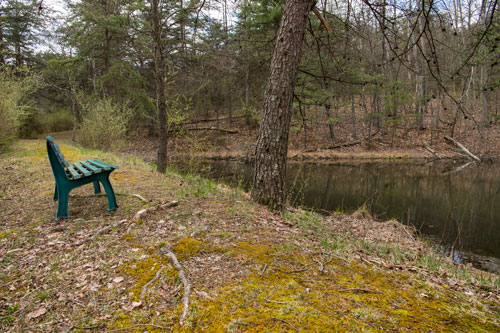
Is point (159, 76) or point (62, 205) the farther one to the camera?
point (159, 76)

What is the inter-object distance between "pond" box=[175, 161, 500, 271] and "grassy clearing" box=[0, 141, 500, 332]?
1.73m

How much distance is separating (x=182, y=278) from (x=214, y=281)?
9.8 inches

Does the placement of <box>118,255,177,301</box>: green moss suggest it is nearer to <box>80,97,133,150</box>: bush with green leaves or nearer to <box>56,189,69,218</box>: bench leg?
<box>56,189,69,218</box>: bench leg

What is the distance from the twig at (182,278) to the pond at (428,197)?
10.6 feet

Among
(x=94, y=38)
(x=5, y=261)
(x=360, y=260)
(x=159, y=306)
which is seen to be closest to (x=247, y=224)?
(x=360, y=260)

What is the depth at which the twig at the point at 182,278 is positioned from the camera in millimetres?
1847

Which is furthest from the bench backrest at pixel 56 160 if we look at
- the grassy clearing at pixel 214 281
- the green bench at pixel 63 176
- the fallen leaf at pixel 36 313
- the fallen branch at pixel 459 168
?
the fallen branch at pixel 459 168

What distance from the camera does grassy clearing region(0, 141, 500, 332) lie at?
1.80 m

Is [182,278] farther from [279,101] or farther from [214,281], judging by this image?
[279,101]

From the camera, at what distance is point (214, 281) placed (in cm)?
222

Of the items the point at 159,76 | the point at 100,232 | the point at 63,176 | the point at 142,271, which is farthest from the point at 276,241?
the point at 159,76

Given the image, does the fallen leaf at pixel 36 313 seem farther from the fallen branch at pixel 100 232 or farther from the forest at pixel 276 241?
the fallen branch at pixel 100 232

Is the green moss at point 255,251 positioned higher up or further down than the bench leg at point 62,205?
further down

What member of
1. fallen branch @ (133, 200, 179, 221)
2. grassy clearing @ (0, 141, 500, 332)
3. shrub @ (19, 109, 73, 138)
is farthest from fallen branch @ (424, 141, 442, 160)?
shrub @ (19, 109, 73, 138)
